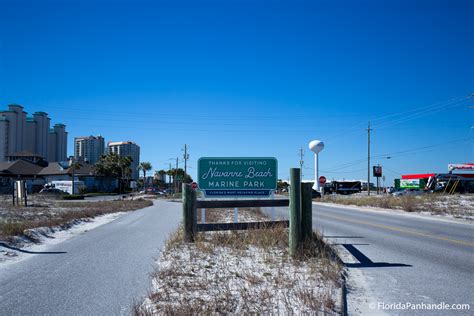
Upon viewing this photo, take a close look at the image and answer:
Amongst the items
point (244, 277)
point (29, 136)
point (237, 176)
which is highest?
point (29, 136)

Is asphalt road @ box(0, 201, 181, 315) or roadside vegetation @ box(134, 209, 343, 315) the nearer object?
roadside vegetation @ box(134, 209, 343, 315)

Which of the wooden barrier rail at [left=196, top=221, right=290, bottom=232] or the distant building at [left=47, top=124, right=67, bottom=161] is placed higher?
the distant building at [left=47, top=124, right=67, bottom=161]

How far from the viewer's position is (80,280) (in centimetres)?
668

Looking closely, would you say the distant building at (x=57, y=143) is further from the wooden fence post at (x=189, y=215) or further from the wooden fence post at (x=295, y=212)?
the wooden fence post at (x=295, y=212)

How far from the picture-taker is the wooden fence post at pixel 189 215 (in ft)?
32.3

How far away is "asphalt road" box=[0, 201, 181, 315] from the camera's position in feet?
17.4

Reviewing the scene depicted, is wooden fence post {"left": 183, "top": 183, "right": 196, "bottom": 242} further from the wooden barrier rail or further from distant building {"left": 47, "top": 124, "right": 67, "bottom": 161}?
distant building {"left": 47, "top": 124, "right": 67, "bottom": 161}

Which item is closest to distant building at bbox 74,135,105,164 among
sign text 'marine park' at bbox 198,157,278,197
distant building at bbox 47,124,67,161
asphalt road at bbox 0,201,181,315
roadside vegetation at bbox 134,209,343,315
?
distant building at bbox 47,124,67,161

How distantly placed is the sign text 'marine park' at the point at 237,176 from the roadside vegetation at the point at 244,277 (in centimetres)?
147

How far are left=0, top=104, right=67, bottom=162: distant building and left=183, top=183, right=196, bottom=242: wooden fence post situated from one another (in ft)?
332

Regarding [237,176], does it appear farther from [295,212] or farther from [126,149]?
[126,149]

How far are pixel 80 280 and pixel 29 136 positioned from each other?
12510 cm

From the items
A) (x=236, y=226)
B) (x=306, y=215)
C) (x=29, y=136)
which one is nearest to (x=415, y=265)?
(x=306, y=215)

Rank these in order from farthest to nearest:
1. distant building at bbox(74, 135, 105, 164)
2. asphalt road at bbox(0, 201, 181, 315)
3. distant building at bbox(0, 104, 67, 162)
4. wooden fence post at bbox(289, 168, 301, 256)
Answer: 1. distant building at bbox(74, 135, 105, 164)
2. distant building at bbox(0, 104, 67, 162)
3. wooden fence post at bbox(289, 168, 301, 256)
4. asphalt road at bbox(0, 201, 181, 315)
